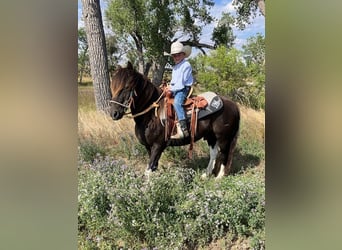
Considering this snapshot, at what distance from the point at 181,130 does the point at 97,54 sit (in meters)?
1.10

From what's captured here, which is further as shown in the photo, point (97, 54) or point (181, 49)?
point (97, 54)

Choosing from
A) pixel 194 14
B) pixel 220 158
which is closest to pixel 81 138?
pixel 220 158

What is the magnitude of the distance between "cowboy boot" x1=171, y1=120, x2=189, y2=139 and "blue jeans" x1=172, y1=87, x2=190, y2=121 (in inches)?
1.9

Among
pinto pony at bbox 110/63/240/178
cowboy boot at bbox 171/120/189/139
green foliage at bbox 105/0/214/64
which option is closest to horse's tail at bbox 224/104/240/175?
pinto pony at bbox 110/63/240/178

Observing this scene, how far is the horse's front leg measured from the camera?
4.00 metres

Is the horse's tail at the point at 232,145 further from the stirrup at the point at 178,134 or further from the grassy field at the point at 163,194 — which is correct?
the stirrup at the point at 178,134

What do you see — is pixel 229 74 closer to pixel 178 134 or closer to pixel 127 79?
pixel 178 134

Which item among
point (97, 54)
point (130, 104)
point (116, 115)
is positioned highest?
point (97, 54)

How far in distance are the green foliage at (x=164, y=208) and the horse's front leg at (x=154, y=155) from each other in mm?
74

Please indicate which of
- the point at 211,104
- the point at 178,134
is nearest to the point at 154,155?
the point at 178,134

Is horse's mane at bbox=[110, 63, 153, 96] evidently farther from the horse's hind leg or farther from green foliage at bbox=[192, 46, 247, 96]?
the horse's hind leg

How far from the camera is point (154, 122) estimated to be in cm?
400
